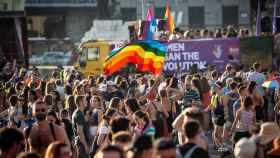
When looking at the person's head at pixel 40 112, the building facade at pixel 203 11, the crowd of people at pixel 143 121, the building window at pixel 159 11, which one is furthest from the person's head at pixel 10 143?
the building facade at pixel 203 11

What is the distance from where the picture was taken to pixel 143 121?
11414 millimetres

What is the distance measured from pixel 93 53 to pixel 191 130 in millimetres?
25640

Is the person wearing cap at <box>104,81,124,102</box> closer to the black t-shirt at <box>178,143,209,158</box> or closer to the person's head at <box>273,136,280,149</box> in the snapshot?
the person's head at <box>273,136,280,149</box>

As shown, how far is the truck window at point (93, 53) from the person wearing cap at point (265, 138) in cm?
2479

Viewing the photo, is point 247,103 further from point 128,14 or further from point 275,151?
point 128,14

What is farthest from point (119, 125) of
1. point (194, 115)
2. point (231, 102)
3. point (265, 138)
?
point (231, 102)

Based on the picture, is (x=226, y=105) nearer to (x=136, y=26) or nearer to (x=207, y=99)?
(x=207, y=99)

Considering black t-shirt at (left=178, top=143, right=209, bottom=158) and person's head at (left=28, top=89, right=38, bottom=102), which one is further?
person's head at (left=28, top=89, right=38, bottom=102)

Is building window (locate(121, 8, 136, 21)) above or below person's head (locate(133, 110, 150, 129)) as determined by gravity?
Answer: above

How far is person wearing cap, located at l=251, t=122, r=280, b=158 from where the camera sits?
8.55 m

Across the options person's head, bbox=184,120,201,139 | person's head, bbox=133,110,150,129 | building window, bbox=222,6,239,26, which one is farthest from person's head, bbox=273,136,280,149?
building window, bbox=222,6,239,26

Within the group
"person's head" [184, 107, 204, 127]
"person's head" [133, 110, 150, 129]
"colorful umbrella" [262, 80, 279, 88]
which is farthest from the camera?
"colorful umbrella" [262, 80, 279, 88]

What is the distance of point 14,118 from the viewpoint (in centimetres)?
1409

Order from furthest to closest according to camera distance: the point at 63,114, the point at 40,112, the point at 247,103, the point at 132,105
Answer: the point at 247,103 < the point at 63,114 < the point at 132,105 < the point at 40,112
